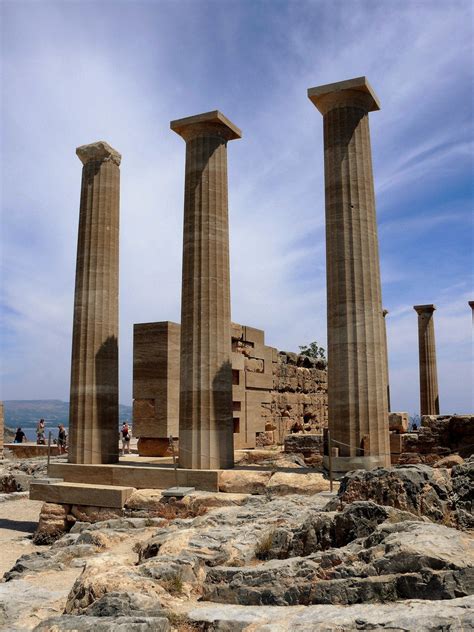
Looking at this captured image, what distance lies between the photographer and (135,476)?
13.5 meters

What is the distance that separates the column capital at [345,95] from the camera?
12.6m

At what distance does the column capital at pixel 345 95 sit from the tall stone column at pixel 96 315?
18.7 feet

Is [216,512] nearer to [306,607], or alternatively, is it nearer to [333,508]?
[333,508]

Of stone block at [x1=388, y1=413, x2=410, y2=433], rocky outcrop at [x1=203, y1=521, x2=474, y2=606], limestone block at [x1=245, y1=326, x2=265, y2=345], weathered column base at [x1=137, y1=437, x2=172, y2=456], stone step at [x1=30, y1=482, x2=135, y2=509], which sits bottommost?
stone step at [x1=30, y1=482, x2=135, y2=509]

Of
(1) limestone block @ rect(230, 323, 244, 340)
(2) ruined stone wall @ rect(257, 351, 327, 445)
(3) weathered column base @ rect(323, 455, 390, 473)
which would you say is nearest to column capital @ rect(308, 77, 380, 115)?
(3) weathered column base @ rect(323, 455, 390, 473)

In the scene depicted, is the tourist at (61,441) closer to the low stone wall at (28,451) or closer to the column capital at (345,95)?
the low stone wall at (28,451)

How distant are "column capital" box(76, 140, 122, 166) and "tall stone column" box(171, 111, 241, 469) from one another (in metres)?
2.38

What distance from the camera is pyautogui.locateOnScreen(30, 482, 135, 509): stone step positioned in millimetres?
13115

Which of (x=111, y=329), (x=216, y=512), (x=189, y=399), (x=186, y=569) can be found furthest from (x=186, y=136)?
(x=186, y=569)

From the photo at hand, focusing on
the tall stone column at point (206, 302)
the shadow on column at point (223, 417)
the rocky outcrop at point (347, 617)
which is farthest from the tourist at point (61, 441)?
the rocky outcrop at point (347, 617)

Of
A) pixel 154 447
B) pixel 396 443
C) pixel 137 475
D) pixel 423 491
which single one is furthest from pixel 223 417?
pixel 396 443

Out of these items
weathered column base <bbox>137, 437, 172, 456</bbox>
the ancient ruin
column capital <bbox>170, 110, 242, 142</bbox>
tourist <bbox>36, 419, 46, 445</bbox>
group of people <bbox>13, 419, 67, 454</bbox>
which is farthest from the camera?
tourist <bbox>36, 419, 46, 445</bbox>

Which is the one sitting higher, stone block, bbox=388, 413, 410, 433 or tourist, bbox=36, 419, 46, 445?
stone block, bbox=388, 413, 410, 433

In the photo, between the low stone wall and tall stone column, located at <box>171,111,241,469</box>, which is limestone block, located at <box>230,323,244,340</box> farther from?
the low stone wall
